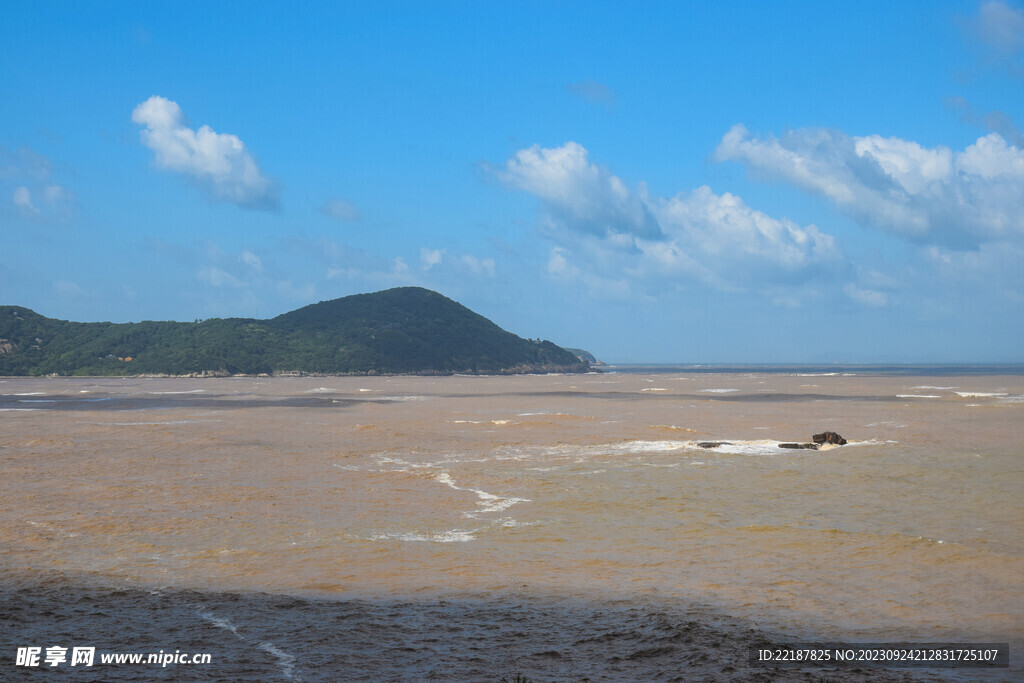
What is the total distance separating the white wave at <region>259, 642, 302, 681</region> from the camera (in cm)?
779

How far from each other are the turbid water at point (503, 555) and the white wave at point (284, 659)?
0.05 meters

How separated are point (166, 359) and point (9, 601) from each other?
172010mm

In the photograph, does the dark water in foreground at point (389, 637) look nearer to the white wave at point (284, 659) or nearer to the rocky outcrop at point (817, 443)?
the white wave at point (284, 659)

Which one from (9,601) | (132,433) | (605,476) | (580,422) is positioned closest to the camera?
(9,601)

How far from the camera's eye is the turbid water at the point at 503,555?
869 cm

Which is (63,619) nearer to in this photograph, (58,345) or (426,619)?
(426,619)

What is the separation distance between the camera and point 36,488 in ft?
63.2

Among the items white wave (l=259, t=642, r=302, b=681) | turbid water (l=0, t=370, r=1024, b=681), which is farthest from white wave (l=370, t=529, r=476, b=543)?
white wave (l=259, t=642, r=302, b=681)

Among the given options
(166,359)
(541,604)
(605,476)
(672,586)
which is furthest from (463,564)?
(166,359)

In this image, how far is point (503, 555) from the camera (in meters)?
12.8

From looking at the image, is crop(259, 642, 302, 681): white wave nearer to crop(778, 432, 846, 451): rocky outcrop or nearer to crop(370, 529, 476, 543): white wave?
crop(370, 529, 476, 543): white wave

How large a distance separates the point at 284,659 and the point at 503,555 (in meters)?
5.15

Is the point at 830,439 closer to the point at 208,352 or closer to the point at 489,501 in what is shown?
the point at 489,501

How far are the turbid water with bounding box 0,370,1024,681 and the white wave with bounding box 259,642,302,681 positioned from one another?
0.05m
